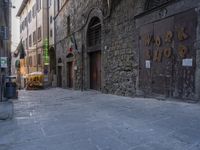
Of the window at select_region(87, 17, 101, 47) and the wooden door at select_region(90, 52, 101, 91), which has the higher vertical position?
the window at select_region(87, 17, 101, 47)

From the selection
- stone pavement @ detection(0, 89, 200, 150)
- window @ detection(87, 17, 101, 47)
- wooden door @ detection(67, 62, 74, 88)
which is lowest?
stone pavement @ detection(0, 89, 200, 150)

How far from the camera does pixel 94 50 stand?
583 inches

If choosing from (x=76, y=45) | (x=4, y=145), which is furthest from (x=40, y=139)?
(x=76, y=45)

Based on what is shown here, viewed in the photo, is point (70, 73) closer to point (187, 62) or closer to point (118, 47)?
point (118, 47)

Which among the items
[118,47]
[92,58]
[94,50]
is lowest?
[92,58]

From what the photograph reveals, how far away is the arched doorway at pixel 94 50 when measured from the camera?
14508mm

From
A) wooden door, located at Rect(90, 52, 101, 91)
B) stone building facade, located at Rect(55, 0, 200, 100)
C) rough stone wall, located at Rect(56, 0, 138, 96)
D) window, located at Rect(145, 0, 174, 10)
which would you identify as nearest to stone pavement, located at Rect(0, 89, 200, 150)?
stone building facade, located at Rect(55, 0, 200, 100)

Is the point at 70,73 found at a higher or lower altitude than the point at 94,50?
lower

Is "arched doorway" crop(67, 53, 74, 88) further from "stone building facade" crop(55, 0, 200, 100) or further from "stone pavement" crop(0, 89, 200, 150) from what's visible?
"stone pavement" crop(0, 89, 200, 150)

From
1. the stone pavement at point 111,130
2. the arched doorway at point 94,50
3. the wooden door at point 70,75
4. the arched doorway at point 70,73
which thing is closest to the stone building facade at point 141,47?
the arched doorway at point 94,50

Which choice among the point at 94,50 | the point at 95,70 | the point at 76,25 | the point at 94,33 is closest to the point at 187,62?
the point at 94,50

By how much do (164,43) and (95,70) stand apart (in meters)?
7.47

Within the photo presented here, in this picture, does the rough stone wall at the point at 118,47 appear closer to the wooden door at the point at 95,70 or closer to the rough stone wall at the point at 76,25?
the rough stone wall at the point at 76,25

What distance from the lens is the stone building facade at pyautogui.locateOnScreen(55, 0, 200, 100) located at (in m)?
7.05
